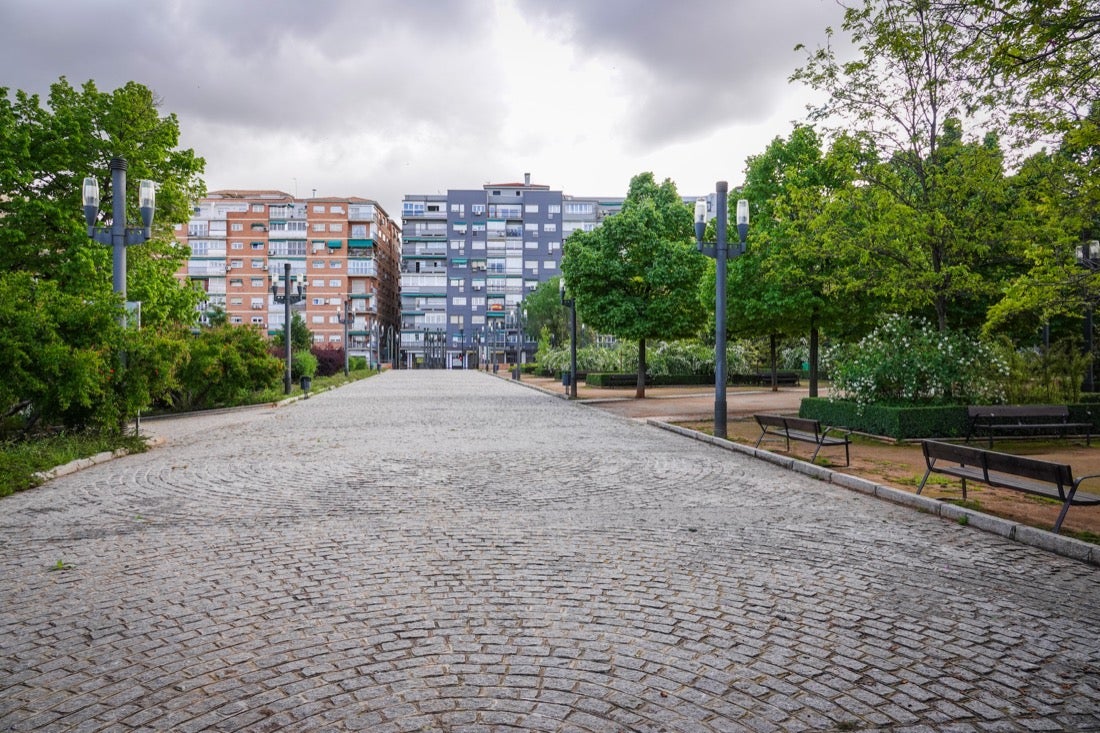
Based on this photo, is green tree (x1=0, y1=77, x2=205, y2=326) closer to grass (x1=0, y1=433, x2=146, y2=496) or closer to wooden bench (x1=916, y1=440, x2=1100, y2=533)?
grass (x1=0, y1=433, x2=146, y2=496)

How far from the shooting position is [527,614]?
4.32m

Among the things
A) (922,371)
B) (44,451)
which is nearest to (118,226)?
(44,451)

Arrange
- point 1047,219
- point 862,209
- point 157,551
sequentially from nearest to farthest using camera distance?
point 157,551 → point 1047,219 → point 862,209

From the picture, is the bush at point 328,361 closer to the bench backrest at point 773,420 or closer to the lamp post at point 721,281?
the lamp post at point 721,281

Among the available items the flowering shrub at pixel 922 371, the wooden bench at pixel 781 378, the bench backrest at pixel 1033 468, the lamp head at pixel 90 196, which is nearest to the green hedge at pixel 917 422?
the flowering shrub at pixel 922 371

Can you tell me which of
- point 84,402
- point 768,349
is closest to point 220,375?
point 84,402

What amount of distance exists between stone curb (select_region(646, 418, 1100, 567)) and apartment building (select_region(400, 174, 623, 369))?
102823 millimetres

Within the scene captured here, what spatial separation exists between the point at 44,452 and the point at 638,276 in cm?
2031

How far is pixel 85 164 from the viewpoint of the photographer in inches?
829

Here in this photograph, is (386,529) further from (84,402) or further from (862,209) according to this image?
(862,209)

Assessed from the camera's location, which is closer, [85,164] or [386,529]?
[386,529]

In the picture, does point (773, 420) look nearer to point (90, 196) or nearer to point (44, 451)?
point (44, 451)

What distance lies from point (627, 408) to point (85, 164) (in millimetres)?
16974

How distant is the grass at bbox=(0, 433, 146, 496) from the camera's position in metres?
8.82
